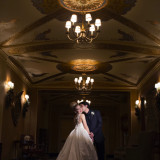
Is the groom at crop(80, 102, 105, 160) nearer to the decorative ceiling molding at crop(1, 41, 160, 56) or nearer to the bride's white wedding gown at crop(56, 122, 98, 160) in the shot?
the bride's white wedding gown at crop(56, 122, 98, 160)

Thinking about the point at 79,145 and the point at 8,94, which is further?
the point at 8,94

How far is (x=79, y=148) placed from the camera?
247 inches

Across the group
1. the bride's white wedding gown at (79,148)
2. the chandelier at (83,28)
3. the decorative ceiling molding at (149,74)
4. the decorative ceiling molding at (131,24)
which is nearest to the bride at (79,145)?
the bride's white wedding gown at (79,148)

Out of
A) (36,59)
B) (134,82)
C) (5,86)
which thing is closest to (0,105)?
(5,86)

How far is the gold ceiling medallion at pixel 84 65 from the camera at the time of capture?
1005 cm

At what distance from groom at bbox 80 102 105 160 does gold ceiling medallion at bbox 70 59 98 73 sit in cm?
379

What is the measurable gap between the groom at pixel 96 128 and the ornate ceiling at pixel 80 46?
2293 millimetres

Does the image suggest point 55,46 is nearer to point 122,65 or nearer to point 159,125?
point 122,65

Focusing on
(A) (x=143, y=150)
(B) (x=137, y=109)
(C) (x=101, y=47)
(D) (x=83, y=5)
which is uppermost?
(D) (x=83, y=5)

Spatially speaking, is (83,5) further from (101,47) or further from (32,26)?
(101,47)

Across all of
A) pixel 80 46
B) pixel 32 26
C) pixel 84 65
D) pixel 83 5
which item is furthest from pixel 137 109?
pixel 83 5

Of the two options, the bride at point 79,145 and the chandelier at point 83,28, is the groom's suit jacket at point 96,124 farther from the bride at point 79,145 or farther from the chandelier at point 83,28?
the chandelier at point 83,28

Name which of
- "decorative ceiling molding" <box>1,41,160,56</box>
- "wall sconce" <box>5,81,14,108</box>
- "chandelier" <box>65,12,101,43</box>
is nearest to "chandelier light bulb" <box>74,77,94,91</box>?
"wall sconce" <box>5,81,14,108</box>

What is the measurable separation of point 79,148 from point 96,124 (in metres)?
0.71
